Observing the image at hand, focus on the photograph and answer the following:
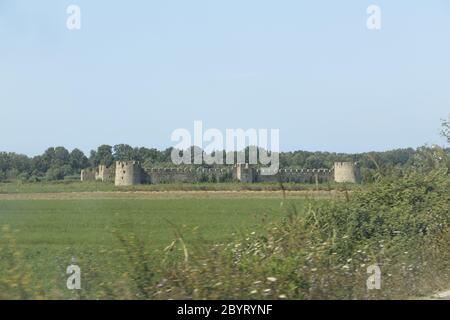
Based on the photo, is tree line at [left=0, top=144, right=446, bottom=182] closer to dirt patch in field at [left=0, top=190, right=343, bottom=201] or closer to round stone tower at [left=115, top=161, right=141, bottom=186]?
round stone tower at [left=115, top=161, right=141, bottom=186]

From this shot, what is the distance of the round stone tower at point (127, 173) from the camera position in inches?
1777

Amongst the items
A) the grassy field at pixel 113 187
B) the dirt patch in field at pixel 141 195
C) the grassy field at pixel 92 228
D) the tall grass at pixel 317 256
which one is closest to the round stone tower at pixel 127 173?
the grassy field at pixel 113 187

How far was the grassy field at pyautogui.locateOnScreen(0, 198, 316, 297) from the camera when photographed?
31.6 feet

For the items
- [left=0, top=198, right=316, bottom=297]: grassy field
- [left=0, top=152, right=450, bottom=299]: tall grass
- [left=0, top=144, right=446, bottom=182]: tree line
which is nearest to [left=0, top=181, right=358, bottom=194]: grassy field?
[left=0, top=198, right=316, bottom=297]: grassy field

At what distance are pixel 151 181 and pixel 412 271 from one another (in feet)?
165

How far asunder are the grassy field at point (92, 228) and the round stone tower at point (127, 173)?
254cm

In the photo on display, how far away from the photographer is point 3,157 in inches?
1009

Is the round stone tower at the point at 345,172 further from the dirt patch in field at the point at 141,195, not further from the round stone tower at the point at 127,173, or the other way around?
the round stone tower at the point at 127,173

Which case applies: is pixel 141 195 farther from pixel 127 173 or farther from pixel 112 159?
pixel 112 159

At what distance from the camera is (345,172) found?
1795 centimetres

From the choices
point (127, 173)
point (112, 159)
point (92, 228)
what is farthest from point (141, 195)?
point (92, 228)
